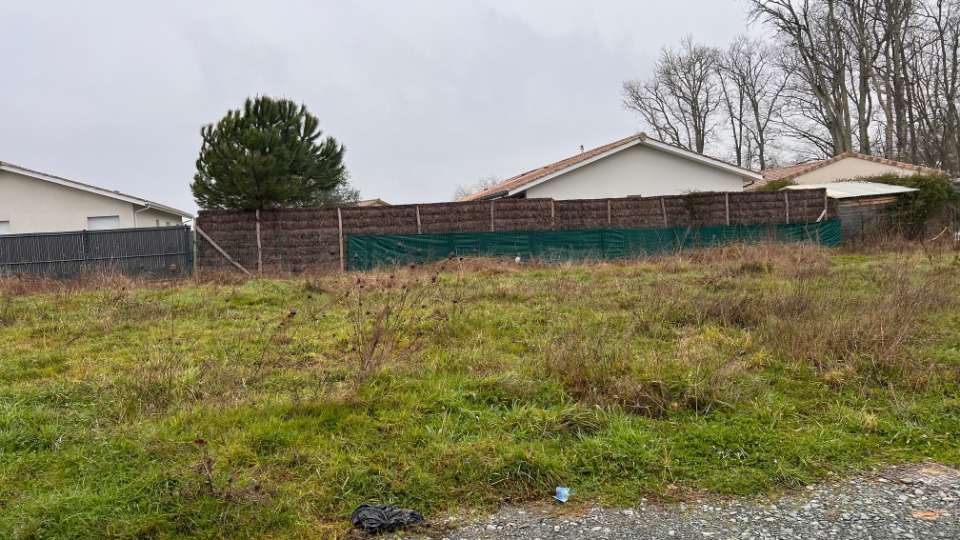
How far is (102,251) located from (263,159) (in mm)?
5436

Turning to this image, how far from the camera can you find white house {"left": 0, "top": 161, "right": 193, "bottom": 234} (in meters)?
18.9

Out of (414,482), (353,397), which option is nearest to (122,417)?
(353,397)

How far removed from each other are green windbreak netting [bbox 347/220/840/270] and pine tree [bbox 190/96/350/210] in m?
6.08

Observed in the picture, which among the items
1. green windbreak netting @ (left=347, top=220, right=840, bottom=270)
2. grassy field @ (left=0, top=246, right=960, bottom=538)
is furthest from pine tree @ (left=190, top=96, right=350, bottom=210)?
grassy field @ (left=0, top=246, right=960, bottom=538)

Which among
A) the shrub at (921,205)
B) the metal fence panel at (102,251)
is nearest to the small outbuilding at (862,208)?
the shrub at (921,205)

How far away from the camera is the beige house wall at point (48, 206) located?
62.0 ft

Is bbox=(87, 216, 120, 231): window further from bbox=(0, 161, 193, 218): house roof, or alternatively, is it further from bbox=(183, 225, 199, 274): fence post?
bbox=(183, 225, 199, 274): fence post

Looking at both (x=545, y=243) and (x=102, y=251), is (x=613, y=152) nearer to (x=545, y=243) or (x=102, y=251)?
(x=545, y=243)

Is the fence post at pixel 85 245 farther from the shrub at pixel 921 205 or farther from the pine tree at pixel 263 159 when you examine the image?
the shrub at pixel 921 205

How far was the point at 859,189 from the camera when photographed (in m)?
19.3

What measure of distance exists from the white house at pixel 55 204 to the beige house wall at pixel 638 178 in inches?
558

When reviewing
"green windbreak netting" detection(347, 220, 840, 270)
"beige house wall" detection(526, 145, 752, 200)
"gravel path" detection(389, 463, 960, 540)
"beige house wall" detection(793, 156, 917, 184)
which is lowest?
"gravel path" detection(389, 463, 960, 540)

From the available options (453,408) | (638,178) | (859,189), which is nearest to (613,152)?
(638,178)

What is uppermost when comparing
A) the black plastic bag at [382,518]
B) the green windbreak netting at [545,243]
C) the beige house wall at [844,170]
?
the beige house wall at [844,170]
